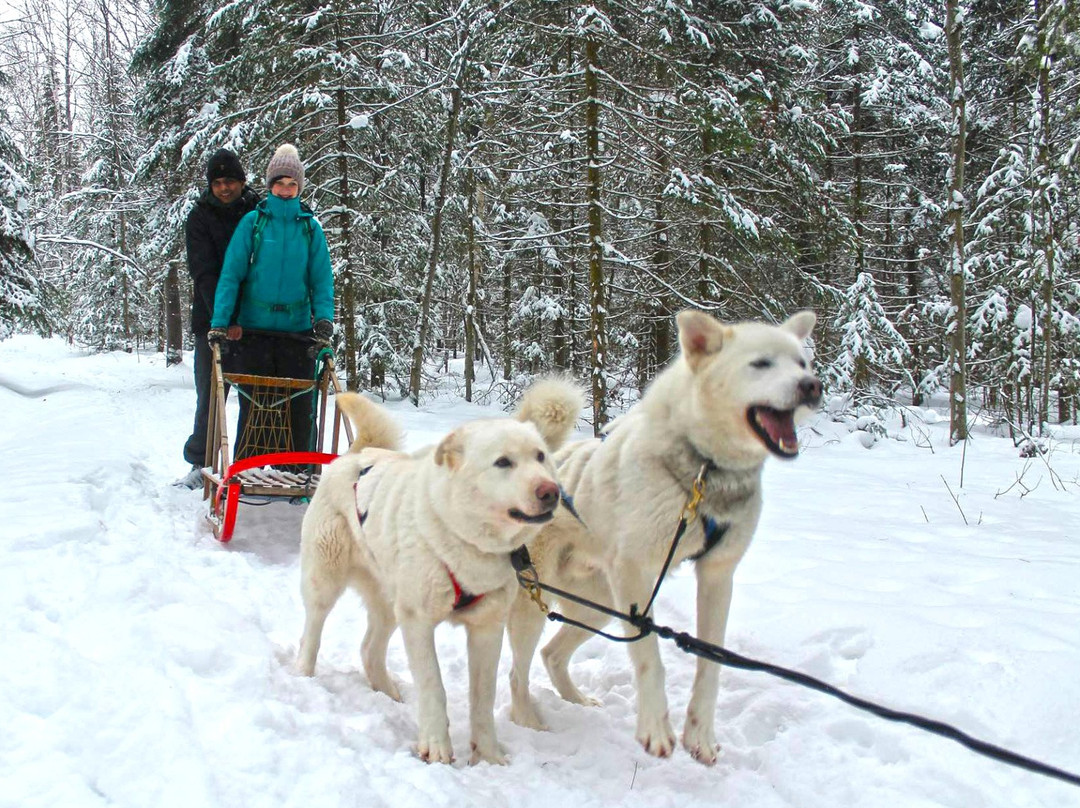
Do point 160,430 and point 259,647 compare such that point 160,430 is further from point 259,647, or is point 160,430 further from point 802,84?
point 802,84

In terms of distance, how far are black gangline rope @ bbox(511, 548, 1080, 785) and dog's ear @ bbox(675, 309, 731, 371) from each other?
653 mm

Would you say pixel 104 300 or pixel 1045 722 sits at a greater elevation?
pixel 104 300

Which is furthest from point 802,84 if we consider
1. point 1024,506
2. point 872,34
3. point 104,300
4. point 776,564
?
point 104,300

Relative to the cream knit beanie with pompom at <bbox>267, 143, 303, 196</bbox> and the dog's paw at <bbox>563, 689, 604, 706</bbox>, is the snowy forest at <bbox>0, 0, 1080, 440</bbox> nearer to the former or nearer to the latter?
the cream knit beanie with pompom at <bbox>267, 143, 303, 196</bbox>

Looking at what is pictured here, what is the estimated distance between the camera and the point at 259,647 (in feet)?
11.2

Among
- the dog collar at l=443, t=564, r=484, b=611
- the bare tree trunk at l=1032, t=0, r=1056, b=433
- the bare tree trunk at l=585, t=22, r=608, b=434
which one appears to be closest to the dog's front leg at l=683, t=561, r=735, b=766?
the dog collar at l=443, t=564, r=484, b=611

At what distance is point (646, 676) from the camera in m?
2.86

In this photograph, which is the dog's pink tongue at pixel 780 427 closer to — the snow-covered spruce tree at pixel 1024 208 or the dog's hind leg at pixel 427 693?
the dog's hind leg at pixel 427 693

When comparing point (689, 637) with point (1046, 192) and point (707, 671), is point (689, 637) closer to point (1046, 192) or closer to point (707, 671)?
point (707, 671)

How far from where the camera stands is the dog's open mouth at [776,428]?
2.58 metres

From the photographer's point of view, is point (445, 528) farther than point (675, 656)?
No

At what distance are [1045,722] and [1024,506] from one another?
15.7ft

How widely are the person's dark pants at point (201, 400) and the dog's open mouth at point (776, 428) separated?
549 cm

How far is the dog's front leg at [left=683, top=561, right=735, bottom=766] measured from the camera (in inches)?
112
